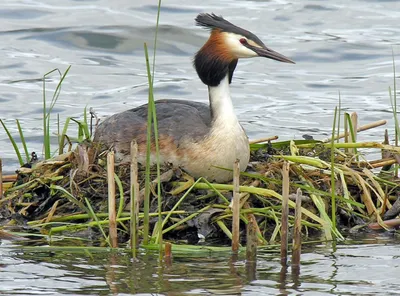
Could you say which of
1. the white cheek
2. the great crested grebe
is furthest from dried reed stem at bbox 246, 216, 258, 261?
the white cheek

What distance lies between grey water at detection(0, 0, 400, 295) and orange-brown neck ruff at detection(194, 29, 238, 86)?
160 cm

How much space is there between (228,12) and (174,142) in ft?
33.7

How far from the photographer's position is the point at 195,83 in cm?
1328

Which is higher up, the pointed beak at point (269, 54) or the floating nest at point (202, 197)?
the pointed beak at point (269, 54)

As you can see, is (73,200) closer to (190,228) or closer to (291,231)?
(190,228)

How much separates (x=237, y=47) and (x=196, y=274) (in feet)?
6.87

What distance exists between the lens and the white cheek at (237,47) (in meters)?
7.41

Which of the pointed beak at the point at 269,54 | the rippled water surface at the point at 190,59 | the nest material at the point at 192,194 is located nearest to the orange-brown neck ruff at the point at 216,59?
the pointed beak at the point at 269,54

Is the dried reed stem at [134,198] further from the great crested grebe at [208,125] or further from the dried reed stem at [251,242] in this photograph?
the great crested grebe at [208,125]

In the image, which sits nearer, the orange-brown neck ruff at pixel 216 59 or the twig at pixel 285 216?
the twig at pixel 285 216

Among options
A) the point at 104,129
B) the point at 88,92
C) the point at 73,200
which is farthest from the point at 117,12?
the point at 73,200

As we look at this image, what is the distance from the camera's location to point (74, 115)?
11727 millimetres

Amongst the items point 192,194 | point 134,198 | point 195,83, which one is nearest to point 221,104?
point 192,194

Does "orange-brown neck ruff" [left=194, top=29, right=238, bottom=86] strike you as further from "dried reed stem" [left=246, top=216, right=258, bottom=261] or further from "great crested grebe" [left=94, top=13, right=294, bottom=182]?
"dried reed stem" [left=246, top=216, right=258, bottom=261]
